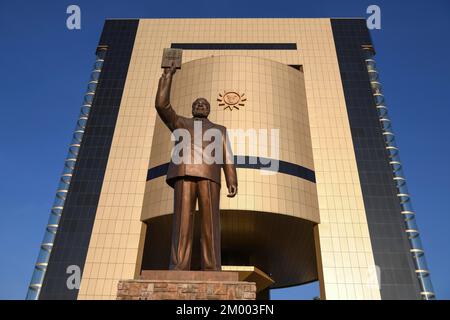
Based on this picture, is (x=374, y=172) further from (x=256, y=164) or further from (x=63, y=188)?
(x=63, y=188)

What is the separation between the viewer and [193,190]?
31.3ft

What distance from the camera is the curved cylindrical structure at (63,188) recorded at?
28.2 metres

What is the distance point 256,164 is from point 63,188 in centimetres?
1789

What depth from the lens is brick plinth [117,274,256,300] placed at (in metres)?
7.97

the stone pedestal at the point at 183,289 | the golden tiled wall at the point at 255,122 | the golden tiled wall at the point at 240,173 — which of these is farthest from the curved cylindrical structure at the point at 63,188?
the stone pedestal at the point at 183,289

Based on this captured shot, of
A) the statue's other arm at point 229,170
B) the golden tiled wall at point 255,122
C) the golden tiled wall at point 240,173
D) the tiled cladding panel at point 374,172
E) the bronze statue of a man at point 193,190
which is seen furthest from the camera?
the golden tiled wall at point 255,122

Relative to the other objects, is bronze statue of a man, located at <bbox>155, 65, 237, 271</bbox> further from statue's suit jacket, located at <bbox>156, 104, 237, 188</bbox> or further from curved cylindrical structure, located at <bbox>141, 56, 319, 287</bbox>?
curved cylindrical structure, located at <bbox>141, 56, 319, 287</bbox>

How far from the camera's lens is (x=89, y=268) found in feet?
93.1

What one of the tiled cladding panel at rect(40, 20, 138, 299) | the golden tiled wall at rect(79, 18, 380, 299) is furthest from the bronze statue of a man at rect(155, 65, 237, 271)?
the tiled cladding panel at rect(40, 20, 138, 299)

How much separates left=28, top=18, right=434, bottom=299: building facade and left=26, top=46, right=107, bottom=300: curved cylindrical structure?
114 mm

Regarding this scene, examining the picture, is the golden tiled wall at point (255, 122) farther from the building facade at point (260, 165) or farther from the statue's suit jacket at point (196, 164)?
the statue's suit jacket at point (196, 164)

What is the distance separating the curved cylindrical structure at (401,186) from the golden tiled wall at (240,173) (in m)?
3.85
